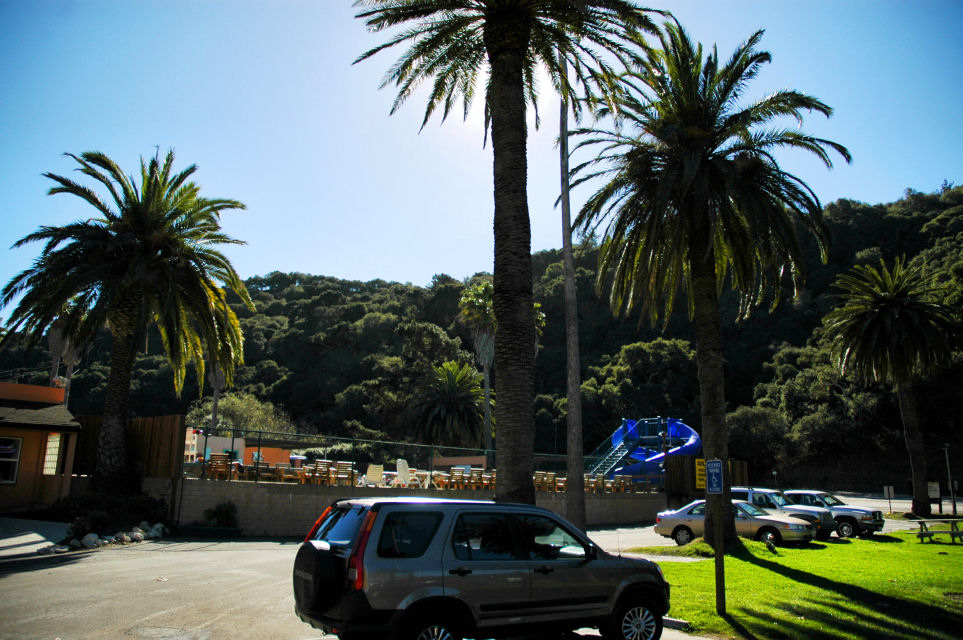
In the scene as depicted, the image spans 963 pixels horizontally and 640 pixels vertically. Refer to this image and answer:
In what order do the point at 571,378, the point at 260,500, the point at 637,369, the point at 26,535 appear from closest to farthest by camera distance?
the point at 571,378 < the point at 26,535 < the point at 260,500 < the point at 637,369

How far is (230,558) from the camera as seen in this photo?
593 inches

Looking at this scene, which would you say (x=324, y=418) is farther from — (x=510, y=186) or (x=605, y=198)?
(x=510, y=186)

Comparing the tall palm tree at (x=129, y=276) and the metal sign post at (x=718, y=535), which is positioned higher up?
the tall palm tree at (x=129, y=276)

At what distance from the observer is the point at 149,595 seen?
1018cm

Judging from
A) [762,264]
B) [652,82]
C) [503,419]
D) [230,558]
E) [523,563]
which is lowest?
[230,558]

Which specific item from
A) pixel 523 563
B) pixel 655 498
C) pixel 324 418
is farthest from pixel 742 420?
pixel 523 563

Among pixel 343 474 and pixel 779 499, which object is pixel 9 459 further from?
pixel 779 499

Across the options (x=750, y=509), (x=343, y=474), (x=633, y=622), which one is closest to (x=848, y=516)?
(x=750, y=509)

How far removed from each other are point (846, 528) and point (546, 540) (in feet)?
64.1

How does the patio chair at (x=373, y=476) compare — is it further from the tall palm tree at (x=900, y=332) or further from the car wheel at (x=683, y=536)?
the tall palm tree at (x=900, y=332)

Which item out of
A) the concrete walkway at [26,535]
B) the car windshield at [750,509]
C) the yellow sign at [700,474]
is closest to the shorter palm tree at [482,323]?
the car windshield at [750,509]

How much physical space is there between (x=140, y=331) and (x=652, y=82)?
17.9 metres

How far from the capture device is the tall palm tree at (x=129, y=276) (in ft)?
68.5

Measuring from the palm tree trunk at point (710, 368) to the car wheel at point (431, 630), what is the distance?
12.0 m
